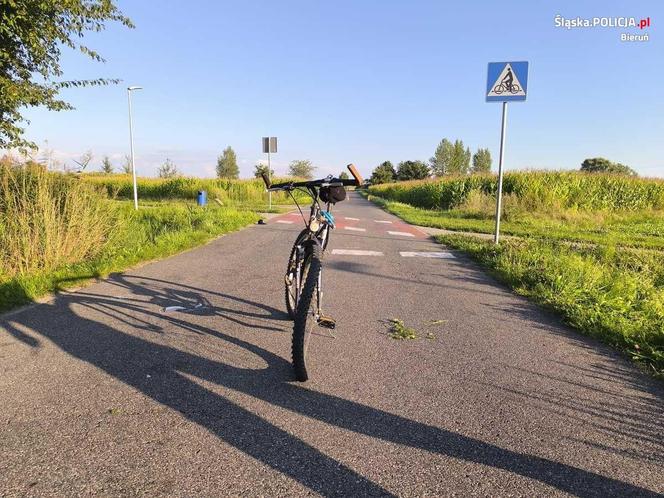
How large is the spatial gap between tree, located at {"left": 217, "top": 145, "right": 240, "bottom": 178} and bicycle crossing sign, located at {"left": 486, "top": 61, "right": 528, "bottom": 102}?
8916cm

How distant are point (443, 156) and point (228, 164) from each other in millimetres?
47369

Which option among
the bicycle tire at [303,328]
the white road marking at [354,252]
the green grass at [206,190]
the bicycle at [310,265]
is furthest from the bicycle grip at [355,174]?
the green grass at [206,190]

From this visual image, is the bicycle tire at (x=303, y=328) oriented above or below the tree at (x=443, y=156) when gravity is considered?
below

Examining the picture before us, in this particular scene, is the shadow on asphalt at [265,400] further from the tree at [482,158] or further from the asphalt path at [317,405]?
the tree at [482,158]

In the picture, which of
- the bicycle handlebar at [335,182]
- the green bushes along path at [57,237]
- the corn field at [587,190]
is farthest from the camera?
the corn field at [587,190]

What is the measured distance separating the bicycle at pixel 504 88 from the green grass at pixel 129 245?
663 centimetres

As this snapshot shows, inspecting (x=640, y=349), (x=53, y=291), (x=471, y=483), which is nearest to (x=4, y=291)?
(x=53, y=291)

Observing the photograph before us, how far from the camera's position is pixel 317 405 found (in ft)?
9.01

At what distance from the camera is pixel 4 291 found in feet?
15.6

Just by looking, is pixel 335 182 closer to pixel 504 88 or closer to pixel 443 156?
pixel 504 88

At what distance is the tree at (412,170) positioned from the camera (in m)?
106

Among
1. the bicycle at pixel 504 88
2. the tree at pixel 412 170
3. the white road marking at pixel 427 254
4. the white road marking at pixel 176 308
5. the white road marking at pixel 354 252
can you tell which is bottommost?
the white road marking at pixel 176 308

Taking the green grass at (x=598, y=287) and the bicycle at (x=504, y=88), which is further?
the bicycle at (x=504, y=88)

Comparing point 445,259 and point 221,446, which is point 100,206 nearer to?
point 445,259
